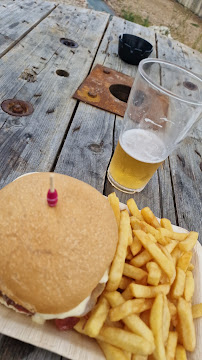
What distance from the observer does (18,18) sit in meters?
3.58

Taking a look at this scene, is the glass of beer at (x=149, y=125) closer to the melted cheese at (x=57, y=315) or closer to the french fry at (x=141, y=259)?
the french fry at (x=141, y=259)

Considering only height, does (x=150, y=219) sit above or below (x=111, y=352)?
above

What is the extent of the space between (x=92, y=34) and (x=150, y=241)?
11.6ft

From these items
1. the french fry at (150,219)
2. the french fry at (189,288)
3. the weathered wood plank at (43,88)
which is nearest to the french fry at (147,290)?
the french fry at (189,288)

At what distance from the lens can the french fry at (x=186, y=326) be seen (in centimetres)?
121

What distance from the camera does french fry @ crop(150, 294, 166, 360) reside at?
3.67ft

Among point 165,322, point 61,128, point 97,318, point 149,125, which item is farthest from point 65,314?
point 61,128

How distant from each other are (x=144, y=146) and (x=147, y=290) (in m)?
0.94

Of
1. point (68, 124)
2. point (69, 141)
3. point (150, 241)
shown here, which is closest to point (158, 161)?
point (150, 241)

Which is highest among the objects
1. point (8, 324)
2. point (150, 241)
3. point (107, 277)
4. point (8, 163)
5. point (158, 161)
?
point (158, 161)

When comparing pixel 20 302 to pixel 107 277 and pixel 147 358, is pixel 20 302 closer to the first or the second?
pixel 107 277

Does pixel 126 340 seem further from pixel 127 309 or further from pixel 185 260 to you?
pixel 185 260

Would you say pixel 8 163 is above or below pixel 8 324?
below

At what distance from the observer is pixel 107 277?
1.31 m
